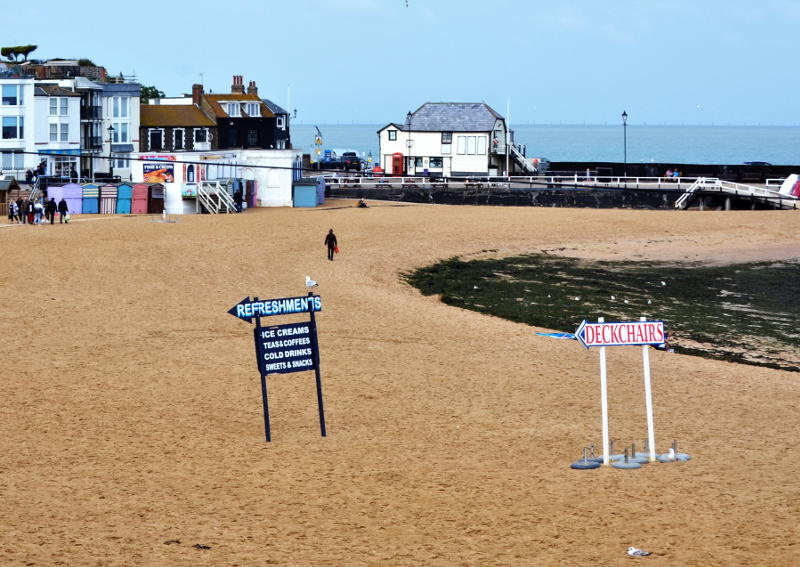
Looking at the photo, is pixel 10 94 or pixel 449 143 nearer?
pixel 10 94

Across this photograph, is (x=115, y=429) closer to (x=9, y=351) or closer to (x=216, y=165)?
(x=9, y=351)

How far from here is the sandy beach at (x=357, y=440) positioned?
15.1 metres

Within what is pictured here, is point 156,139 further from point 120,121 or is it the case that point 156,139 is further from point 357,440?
point 357,440

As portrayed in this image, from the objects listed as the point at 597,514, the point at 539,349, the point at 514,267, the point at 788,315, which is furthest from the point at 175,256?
the point at 597,514

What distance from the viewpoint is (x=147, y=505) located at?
16.3 meters

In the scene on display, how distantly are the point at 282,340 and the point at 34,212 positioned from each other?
118 feet

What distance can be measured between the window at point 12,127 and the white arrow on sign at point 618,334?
185ft

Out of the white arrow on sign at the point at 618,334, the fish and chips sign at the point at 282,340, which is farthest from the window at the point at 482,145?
the white arrow on sign at the point at 618,334

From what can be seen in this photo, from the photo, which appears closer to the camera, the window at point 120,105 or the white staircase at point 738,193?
the white staircase at point 738,193

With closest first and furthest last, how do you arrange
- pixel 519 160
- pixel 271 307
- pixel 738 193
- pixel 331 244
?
pixel 271 307
pixel 331 244
pixel 738 193
pixel 519 160

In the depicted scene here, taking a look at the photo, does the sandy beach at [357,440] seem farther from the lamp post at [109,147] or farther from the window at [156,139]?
the window at [156,139]

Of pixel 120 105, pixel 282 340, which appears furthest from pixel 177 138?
pixel 282 340

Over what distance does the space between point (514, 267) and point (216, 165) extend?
24.5m

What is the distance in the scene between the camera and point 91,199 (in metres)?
58.8
